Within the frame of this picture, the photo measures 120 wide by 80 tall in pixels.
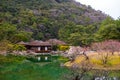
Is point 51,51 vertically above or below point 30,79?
below

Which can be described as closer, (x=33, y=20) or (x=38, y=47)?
(x=38, y=47)

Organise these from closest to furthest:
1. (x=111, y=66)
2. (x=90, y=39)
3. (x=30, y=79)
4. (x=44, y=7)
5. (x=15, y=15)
→ 1. (x=30, y=79)
2. (x=111, y=66)
3. (x=90, y=39)
4. (x=15, y=15)
5. (x=44, y=7)

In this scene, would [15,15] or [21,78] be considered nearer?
[21,78]

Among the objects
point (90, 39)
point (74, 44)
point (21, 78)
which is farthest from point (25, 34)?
point (21, 78)

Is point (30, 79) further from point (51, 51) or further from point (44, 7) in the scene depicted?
point (44, 7)

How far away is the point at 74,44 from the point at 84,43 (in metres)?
3.74

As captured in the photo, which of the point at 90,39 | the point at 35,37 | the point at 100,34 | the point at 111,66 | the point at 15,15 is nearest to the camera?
the point at 111,66

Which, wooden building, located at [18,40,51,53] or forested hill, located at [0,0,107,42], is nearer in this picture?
wooden building, located at [18,40,51,53]

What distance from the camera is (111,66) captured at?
32844 millimetres

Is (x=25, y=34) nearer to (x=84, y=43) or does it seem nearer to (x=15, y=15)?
(x=84, y=43)

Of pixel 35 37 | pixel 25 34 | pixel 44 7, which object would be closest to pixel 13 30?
pixel 25 34

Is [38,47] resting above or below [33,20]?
below

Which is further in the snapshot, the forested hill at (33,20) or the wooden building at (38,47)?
the forested hill at (33,20)

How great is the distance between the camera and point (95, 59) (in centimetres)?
3488
